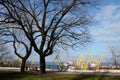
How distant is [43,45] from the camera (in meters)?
34.2

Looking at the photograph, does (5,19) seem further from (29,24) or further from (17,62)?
(17,62)

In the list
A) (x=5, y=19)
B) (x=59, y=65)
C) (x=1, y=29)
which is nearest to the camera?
(x=5, y=19)

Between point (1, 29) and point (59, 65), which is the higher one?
point (1, 29)

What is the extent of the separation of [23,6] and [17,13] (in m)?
1.05

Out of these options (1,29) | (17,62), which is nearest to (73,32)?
(1,29)

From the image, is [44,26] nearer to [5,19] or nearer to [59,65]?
[5,19]

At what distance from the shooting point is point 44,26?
34375 mm

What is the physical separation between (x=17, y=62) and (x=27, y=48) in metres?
26.8

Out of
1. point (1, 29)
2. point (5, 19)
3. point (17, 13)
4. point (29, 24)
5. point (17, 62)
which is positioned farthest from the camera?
point (17, 62)

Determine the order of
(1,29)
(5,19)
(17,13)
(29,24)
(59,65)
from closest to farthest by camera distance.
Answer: (5,19), (17,13), (29,24), (1,29), (59,65)

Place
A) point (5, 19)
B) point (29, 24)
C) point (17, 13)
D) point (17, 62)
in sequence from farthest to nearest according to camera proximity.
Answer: point (17, 62) < point (29, 24) < point (17, 13) < point (5, 19)

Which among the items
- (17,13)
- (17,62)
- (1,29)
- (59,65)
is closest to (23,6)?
(17,13)

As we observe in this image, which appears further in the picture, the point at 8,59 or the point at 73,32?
the point at 8,59

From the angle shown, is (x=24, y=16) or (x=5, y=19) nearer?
(x=5, y=19)
